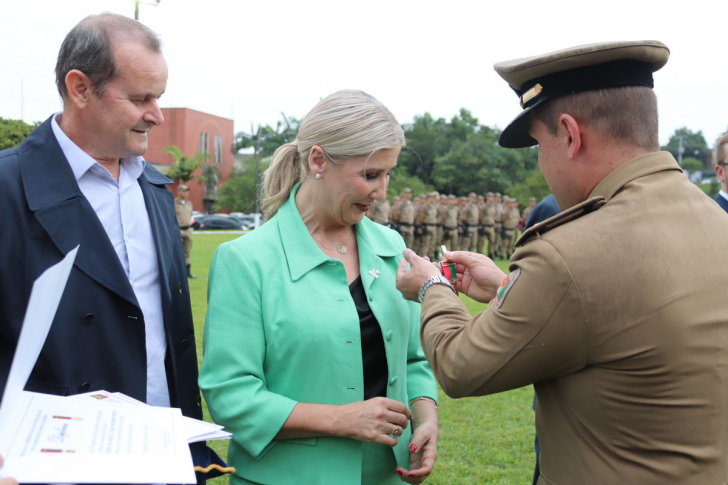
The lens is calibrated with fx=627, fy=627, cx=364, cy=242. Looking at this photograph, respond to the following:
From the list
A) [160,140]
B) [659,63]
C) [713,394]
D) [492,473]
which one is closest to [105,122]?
[659,63]

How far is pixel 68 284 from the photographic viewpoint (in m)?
1.97

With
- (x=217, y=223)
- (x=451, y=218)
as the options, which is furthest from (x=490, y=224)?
(x=217, y=223)

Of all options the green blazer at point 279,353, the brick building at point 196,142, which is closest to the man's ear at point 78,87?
the green blazer at point 279,353

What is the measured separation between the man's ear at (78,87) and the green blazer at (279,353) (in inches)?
26.5

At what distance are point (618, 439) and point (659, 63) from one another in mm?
1076

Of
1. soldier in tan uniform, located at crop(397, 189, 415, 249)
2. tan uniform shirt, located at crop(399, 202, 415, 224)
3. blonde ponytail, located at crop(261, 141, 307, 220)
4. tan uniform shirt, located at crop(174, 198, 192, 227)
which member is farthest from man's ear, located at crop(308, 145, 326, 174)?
tan uniform shirt, located at crop(399, 202, 415, 224)

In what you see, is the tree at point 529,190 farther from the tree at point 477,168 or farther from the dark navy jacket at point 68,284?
the dark navy jacket at point 68,284

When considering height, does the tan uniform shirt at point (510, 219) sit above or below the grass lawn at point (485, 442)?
above

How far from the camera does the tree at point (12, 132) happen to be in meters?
14.6

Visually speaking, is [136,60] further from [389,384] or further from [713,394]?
[713,394]

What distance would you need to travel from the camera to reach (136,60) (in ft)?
6.94

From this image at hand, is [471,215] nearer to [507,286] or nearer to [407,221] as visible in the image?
[407,221]

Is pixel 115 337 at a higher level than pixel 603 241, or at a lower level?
lower

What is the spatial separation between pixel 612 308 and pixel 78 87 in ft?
5.89
